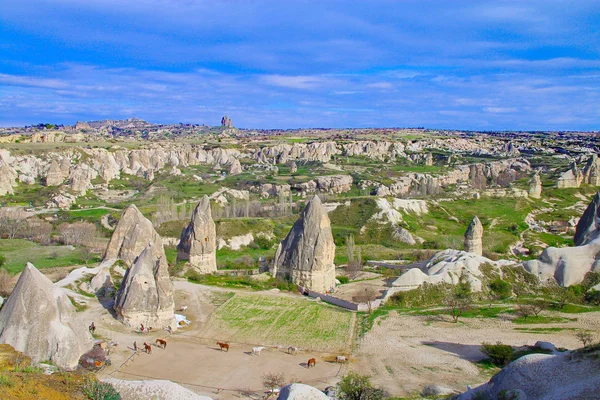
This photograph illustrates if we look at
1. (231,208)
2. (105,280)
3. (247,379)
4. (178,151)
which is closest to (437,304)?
(247,379)

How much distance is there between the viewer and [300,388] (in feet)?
45.8

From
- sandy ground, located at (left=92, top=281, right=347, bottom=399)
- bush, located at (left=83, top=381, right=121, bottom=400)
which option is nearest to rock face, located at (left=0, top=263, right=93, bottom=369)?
sandy ground, located at (left=92, top=281, right=347, bottom=399)

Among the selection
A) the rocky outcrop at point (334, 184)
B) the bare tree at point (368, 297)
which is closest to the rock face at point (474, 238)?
the bare tree at point (368, 297)

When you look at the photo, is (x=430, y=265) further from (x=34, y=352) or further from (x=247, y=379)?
(x=34, y=352)

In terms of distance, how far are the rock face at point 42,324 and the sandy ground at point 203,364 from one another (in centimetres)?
154

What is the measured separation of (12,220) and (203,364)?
151 feet

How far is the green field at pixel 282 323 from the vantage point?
983 inches

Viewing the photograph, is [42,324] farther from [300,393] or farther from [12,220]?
[12,220]

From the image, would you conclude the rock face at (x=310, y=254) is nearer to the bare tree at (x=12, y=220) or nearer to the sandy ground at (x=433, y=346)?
the sandy ground at (x=433, y=346)

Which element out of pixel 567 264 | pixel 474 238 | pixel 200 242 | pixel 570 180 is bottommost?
pixel 200 242

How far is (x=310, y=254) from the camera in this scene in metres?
34.0

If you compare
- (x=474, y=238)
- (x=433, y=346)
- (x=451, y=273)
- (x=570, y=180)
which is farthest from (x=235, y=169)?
(x=433, y=346)

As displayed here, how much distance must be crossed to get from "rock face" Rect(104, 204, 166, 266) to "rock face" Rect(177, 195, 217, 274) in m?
2.56

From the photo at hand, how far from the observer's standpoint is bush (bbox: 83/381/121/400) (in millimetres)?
13508
